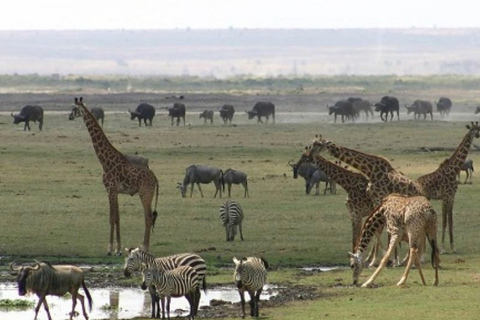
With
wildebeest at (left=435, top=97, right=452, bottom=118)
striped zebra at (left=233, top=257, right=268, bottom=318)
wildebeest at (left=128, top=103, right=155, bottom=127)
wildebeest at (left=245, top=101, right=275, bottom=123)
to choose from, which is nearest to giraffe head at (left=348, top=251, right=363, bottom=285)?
striped zebra at (left=233, top=257, right=268, bottom=318)

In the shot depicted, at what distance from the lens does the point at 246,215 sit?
95.2 ft

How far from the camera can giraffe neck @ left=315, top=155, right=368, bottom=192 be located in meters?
23.5

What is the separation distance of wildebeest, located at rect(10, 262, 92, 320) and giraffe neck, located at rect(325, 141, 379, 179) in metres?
7.37

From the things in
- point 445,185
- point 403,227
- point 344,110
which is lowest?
point 344,110

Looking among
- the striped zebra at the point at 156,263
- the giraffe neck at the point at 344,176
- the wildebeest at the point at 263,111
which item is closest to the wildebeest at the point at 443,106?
the wildebeest at the point at 263,111

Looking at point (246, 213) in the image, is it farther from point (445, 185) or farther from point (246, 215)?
point (445, 185)

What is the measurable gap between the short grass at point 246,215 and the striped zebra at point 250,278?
332 mm

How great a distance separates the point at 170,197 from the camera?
32562 millimetres

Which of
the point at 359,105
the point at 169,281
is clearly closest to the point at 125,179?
the point at 169,281

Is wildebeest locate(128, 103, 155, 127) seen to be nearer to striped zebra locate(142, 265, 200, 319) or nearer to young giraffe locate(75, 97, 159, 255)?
young giraffe locate(75, 97, 159, 255)

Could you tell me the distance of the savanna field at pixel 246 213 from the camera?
19.2 m

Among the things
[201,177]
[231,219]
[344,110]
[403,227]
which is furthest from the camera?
[344,110]

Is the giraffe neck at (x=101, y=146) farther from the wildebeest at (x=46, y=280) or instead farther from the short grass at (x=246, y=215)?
the wildebeest at (x=46, y=280)

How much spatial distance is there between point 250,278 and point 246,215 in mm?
12004
